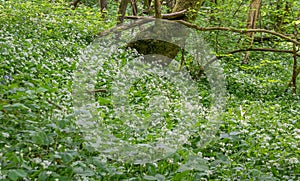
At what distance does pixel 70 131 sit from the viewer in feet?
12.2

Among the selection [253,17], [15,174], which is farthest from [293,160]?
[253,17]

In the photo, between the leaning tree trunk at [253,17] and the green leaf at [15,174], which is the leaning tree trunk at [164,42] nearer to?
the leaning tree trunk at [253,17]

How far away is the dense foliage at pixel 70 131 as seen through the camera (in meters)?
3.26

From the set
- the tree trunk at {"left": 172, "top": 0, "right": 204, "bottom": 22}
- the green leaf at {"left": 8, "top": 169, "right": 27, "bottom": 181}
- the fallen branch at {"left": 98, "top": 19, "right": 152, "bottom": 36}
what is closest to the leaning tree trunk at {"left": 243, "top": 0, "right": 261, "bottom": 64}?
the tree trunk at {"left": 172, "top": 0, "right": 204, "bottom": 22}

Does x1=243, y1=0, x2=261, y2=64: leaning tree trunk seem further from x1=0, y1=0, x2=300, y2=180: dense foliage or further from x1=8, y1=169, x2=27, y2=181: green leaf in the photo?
x1=8, y1=169, x2=27, y2=181: green leaf

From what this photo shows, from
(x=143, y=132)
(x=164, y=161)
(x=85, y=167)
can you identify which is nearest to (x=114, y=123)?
(x=143, y=132)

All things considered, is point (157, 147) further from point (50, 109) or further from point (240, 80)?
point (240, 80)

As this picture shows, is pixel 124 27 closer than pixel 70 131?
No

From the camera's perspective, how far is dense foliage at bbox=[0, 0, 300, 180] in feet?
10.7

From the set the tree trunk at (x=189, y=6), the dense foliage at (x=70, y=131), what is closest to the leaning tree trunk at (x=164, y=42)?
the tree trunk at (x=189, y=6)

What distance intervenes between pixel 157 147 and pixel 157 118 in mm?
1308

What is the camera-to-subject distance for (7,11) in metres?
8.73

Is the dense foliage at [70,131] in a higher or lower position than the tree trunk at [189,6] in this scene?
lower

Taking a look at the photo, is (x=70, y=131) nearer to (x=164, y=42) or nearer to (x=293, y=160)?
(x=293, y=160)
